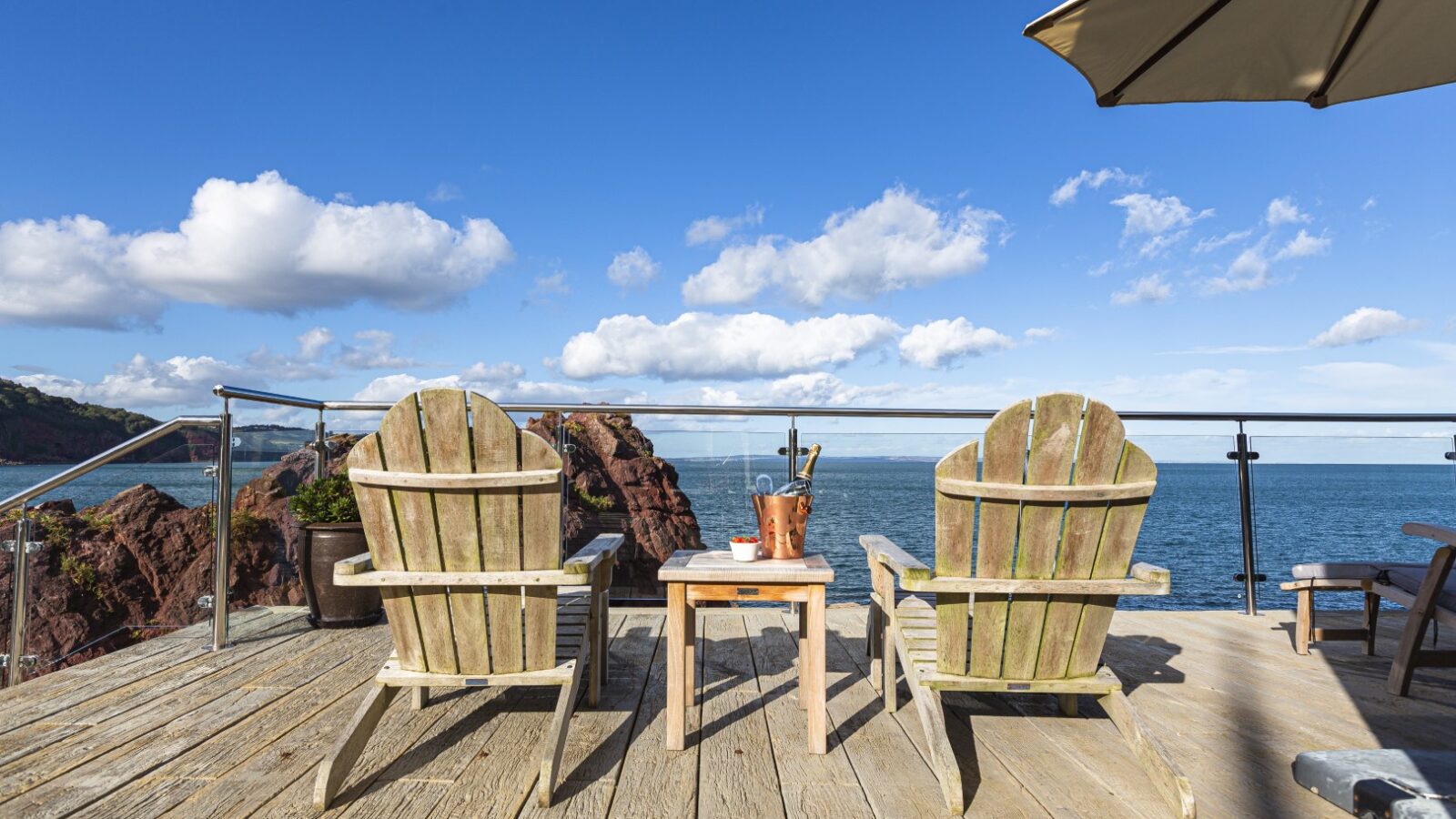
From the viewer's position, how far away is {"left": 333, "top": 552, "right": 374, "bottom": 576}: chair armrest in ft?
6.86

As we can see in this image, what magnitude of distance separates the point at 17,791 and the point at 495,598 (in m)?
1.25

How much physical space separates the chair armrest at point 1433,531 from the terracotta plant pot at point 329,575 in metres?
4.53

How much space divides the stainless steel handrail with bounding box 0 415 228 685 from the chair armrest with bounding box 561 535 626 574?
218 centimetres

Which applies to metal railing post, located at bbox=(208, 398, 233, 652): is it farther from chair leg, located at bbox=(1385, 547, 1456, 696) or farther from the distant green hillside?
→ the distant green hillside

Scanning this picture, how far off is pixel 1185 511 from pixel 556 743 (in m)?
3.39

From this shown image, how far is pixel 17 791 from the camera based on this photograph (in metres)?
1.87

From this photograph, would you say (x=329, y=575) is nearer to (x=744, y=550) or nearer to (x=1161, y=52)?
(x=744, y=550)

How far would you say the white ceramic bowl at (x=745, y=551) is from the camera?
2.34 metres

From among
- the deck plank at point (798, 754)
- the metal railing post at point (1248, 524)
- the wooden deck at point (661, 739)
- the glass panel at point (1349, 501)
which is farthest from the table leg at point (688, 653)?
the metal railing post at point (1248, 524)

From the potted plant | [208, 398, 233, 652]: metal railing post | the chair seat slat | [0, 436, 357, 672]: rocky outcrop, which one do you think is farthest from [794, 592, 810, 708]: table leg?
[0, 436, 357, 672]: rocky outcrop

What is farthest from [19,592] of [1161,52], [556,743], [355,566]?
[1161,52]

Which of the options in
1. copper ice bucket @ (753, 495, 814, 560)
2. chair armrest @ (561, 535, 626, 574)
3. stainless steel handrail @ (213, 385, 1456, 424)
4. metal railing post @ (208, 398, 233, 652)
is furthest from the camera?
stainless steel handrail @ (213, 385, 1456, 424)

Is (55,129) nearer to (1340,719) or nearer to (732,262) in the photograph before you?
(732,262)

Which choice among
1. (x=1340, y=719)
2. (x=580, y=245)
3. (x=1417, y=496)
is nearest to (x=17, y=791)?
(x=1340, y=719)
